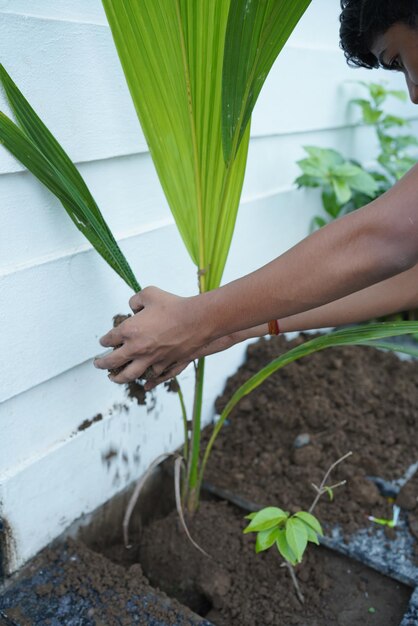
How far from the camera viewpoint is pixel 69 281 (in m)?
1.64

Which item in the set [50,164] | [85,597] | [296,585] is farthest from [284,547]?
[50,164]

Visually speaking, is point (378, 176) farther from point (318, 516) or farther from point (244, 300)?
point (244, 300)

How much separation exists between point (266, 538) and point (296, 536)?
2.9 inches

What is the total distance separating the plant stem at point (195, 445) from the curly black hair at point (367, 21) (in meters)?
0.79

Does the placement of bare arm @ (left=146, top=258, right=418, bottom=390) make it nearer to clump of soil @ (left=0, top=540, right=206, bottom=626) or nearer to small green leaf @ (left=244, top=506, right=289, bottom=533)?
small green leaf @ (left=244, top=506, right=289, bottom=533)

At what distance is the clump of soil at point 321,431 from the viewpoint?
1.92m

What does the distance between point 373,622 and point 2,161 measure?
54.7 inches

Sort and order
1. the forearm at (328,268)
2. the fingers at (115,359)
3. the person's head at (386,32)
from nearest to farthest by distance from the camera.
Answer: the forearm at (328,268) → the person's head at (386,32) → the fingers at (115,359)

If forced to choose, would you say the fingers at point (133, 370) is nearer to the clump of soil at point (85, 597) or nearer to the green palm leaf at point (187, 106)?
the green palm leaf at point (187, 106)

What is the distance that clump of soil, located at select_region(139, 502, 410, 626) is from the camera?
62.8 inches

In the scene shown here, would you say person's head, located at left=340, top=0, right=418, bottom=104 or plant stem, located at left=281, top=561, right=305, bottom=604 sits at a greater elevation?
person's head, located at left=340, top=0, right=418, bottom=104

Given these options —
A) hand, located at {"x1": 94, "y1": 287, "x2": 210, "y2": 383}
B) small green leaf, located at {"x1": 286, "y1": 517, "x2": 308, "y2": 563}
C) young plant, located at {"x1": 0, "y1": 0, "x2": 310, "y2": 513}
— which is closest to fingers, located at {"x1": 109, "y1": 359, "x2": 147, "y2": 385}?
hand, located at {"x1": 94, "y1": 287, "x2": 210, "y2": 383}

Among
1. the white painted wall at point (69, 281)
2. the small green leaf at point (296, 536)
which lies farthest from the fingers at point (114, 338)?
the small green leaf at point (296, 536)

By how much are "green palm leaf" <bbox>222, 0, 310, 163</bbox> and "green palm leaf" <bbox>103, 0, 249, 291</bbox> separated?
64 mm
